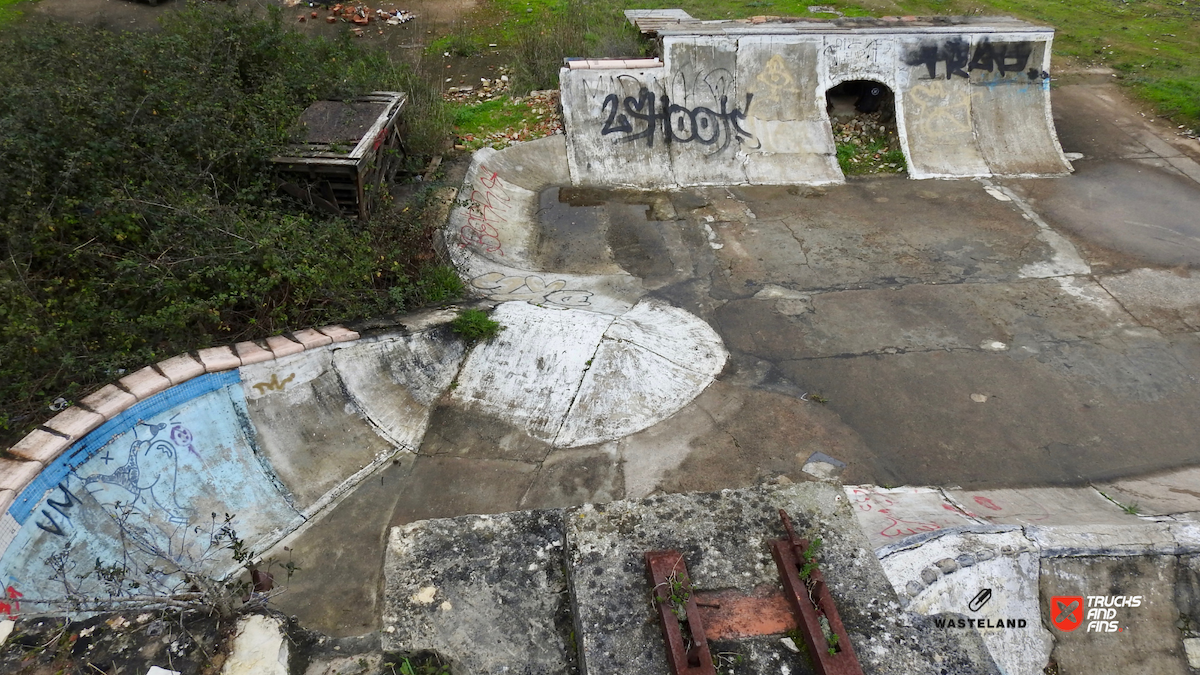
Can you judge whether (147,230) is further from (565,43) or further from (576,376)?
(565,43)

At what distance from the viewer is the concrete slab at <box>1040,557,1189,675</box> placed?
4023 mm

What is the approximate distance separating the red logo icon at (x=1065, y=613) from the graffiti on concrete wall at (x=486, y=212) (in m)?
6.46

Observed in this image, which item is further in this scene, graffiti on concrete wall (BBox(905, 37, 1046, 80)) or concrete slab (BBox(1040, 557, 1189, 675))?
graffiti on concrete wall (BBox(905, 37, 1046, 80))

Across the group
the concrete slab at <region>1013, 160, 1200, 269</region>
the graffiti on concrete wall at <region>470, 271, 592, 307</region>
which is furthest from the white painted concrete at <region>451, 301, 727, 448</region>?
the concrete slab at <region>1013, 160, 1200, 269</region>

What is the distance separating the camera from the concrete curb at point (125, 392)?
3953 mm

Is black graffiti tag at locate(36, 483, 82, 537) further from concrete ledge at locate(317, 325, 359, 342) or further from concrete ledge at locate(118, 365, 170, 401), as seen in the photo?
concrete ledge at locate(317, 325, 359, 342)

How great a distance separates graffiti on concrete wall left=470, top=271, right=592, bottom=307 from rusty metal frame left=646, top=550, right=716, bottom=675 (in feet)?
14.9

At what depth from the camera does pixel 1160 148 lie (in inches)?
410

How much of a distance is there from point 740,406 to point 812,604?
11.3 feet

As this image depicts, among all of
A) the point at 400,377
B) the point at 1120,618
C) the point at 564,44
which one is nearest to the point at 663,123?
the point at 564,44

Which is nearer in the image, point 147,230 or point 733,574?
point 733,574

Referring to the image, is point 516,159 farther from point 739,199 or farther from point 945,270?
point 945,270

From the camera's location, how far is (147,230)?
5.30 meters

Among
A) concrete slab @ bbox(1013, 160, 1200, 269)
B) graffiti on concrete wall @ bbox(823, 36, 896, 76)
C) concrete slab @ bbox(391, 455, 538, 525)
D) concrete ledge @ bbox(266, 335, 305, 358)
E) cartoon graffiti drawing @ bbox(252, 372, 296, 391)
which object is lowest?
concrete slab @ bbox(1013, 160, 1200, 269)
